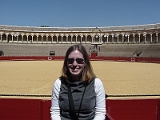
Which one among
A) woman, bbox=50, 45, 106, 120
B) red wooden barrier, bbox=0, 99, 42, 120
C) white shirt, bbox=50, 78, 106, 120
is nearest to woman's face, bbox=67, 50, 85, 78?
woman, bbox=50, 45, 106, 120

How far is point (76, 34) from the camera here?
200 feet

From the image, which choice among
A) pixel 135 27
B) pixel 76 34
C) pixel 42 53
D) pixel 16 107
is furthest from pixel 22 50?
pixel 16 107

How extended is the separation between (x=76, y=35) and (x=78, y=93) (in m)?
59.2

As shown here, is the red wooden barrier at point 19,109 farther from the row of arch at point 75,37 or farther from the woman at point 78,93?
the row of arch at point 75,37

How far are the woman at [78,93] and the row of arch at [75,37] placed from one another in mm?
54165

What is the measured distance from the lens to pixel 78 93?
2248mm

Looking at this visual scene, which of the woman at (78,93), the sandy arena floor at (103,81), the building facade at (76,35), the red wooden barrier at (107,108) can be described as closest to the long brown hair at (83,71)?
the woman at (78,93)

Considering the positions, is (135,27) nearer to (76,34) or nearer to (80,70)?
(76,34)

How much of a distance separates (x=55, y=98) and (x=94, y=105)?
417 mm

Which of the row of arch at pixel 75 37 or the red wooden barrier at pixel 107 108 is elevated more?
the row of arch at pixel 75 37

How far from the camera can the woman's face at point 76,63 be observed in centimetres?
235

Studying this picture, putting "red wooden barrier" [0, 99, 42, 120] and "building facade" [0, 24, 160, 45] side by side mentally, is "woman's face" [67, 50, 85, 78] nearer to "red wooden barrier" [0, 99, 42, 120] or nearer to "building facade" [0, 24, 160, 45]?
"red wooden barrier" [0, 99, 42, 120]

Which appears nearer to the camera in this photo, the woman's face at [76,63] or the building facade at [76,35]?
the woman's face at [76,63]

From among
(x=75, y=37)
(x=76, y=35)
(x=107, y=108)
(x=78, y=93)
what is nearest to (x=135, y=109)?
(x=107, y=108)
